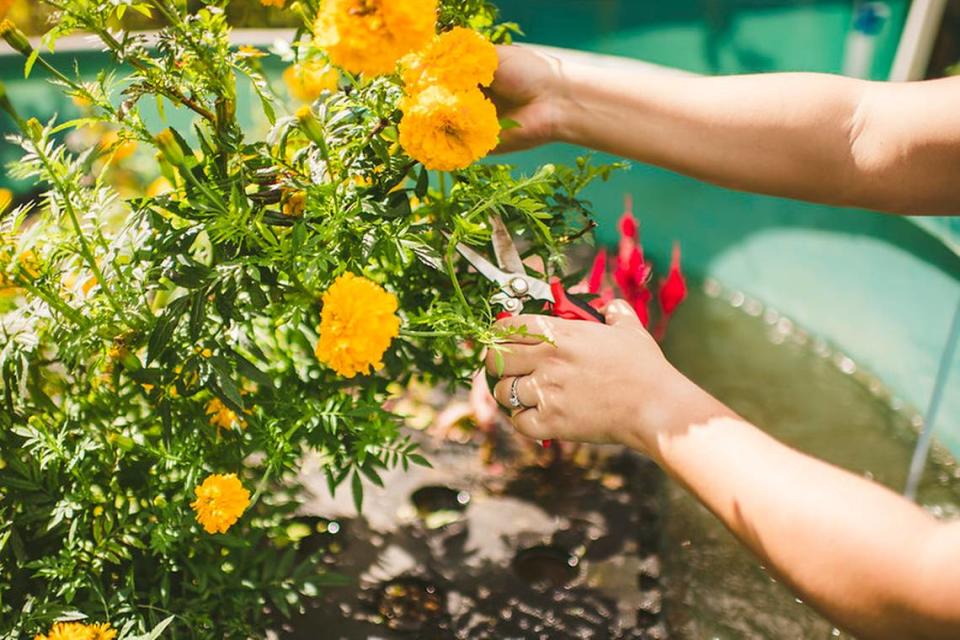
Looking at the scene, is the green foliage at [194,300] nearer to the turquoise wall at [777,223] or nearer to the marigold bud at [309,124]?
the marigold bud at [309,124]

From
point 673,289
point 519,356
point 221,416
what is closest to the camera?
point 519,356

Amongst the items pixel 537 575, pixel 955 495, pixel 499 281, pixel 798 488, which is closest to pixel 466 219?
pixel 499 281

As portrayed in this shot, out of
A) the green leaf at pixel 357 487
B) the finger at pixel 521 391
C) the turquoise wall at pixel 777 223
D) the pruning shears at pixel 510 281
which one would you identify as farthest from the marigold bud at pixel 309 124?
the turquoise wall at pixel 777 223

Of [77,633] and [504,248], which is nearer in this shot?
[77,633]

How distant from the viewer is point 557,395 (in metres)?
0.87

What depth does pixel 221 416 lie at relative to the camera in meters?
1.10

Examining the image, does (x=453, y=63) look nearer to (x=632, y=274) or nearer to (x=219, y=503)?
(x=219, y=503)

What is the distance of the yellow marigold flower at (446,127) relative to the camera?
74 cm

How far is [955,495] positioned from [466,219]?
1555mm

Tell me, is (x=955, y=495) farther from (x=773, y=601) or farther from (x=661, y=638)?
(x=661, y=638)

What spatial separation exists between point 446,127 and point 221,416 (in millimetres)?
610

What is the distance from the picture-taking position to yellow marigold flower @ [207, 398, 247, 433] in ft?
3.57

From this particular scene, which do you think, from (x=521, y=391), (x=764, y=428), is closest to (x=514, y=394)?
(x=521, y=391)

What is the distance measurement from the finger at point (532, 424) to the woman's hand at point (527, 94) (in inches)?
18.9
